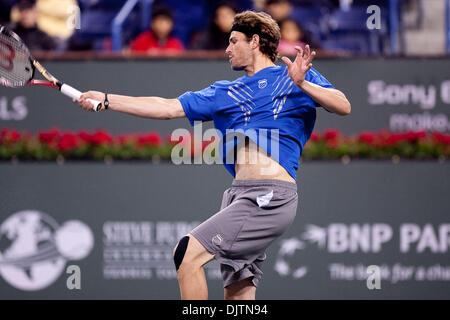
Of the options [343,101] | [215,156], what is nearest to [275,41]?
[343,101]

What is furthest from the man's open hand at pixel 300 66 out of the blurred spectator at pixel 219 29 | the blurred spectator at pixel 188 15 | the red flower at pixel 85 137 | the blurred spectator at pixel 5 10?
the blurred spectator at pixel 5 10

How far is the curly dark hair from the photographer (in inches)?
213

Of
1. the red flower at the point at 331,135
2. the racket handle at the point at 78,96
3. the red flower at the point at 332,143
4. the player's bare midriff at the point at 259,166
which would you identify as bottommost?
the player's bare midriff at the point at 259,166

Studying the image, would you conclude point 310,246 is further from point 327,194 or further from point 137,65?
point 137,65

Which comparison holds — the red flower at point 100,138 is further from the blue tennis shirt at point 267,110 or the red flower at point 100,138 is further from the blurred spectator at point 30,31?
the blue tennis shirt at point 267,110

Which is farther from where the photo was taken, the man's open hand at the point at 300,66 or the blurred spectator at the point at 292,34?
the blurred spectator at the point at 292,34

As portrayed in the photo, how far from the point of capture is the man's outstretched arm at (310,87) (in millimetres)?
4926

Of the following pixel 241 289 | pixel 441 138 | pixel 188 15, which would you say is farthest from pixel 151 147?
pixel 188 15

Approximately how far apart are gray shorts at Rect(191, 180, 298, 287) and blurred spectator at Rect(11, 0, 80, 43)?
6.16 meters

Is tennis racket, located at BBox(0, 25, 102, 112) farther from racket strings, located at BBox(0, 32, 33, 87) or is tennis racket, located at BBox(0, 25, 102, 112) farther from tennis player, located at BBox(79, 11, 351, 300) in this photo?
tennis player, located at BBox(79, 11, 351, 300)

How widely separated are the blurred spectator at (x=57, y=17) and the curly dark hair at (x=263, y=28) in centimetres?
565

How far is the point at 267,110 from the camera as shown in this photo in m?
5.26

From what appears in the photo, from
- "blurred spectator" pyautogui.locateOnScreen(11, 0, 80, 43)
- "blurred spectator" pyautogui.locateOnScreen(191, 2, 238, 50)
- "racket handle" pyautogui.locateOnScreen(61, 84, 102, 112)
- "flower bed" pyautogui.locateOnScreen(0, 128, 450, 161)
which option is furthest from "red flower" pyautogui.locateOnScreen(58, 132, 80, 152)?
"blurred spectator" pyautogui.locateOnScreen(11, 0, 80, 43)

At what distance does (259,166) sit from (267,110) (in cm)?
38
